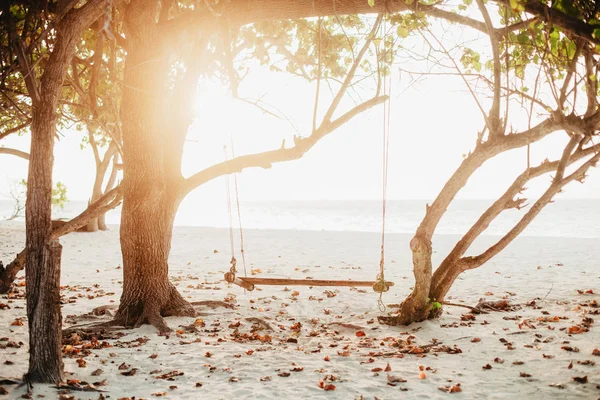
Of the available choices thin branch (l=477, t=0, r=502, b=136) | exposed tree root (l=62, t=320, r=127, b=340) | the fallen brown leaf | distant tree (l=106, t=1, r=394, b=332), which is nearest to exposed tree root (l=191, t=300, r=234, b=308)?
distant tree (l=106, t=1, r=394, b=332)

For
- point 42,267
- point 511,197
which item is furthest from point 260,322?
point 511,197

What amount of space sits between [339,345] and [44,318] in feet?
8.65

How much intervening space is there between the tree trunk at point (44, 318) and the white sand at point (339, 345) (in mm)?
178

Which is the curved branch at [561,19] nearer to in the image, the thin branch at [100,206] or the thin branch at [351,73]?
the thin branch at [351,73]

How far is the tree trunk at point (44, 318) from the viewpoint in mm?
3326

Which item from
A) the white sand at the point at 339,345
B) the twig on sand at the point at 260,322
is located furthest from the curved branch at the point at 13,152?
the twig on sand at the point at 260,322

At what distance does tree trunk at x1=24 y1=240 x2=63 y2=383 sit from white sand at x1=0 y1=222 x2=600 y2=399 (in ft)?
0.59

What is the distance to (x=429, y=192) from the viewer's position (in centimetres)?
7919

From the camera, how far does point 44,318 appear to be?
3.34 metres

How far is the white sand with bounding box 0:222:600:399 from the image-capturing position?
344 centimetres

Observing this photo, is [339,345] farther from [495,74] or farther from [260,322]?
[495,74]

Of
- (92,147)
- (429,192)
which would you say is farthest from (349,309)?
(429,192)

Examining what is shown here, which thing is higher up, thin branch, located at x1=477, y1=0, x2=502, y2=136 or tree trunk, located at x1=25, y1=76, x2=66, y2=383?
thin branch, located at x1=477, y1=0, x2=502, y2=136

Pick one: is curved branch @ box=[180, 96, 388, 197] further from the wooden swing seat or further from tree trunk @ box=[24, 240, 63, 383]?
tree trunk @ box=[24, 240, 63, 383]
